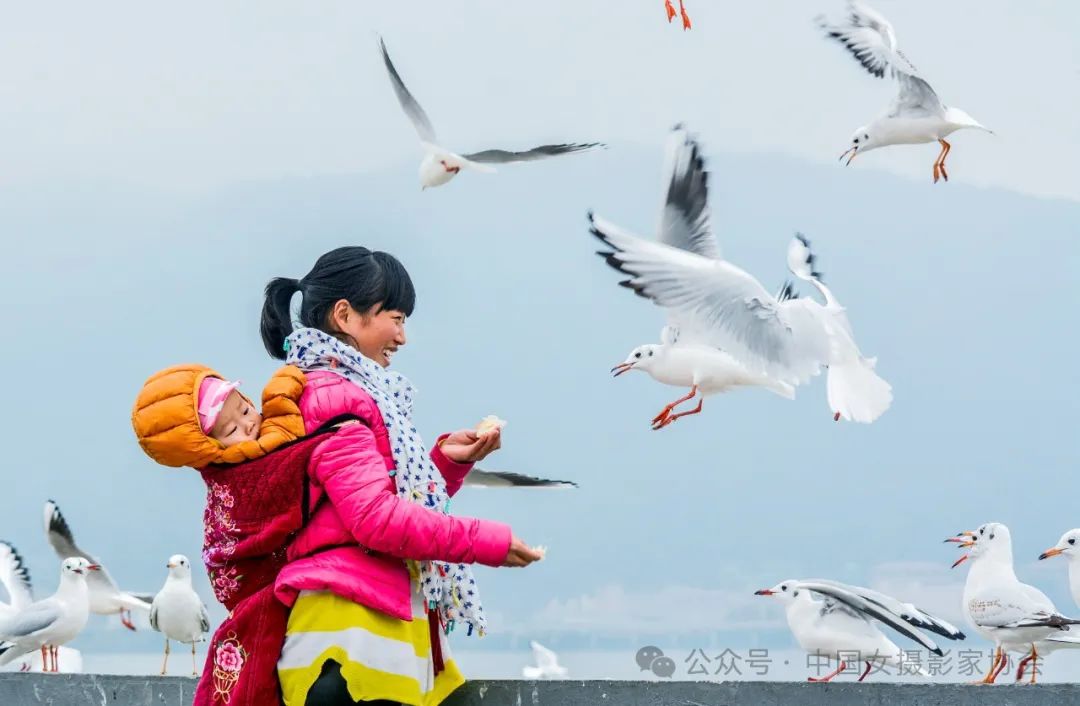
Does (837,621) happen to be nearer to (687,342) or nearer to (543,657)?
(687,342)

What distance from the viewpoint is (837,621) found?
12.6 feet

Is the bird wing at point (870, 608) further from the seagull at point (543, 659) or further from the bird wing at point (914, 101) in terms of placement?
the seagull at point (543, 659)

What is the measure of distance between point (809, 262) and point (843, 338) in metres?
0.36

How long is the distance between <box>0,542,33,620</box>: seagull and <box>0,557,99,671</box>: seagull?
321 millimetres

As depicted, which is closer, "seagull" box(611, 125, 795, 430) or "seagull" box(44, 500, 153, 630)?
"seagull" box(611, 125, 795, 430)

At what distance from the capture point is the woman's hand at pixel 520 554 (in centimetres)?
143

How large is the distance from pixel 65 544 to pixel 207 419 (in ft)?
13.1

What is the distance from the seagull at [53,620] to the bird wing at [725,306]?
7.33ft

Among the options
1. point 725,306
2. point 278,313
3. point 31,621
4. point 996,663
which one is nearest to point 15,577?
point 31,621

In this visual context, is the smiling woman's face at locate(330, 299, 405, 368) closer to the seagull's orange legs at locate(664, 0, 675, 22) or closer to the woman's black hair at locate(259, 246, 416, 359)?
the woman's black hair at locate(259, 246, 416, 359)

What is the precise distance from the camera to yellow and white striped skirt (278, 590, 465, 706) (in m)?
1.44

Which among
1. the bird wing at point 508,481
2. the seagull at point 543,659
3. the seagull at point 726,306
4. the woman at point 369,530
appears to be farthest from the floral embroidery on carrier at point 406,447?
the seagull at point 543,659

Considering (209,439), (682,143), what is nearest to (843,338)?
(682,143)

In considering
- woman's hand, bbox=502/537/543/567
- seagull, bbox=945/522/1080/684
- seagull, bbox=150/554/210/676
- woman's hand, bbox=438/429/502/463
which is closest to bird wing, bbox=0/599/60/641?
seagull, bbox=150/554/210/676
